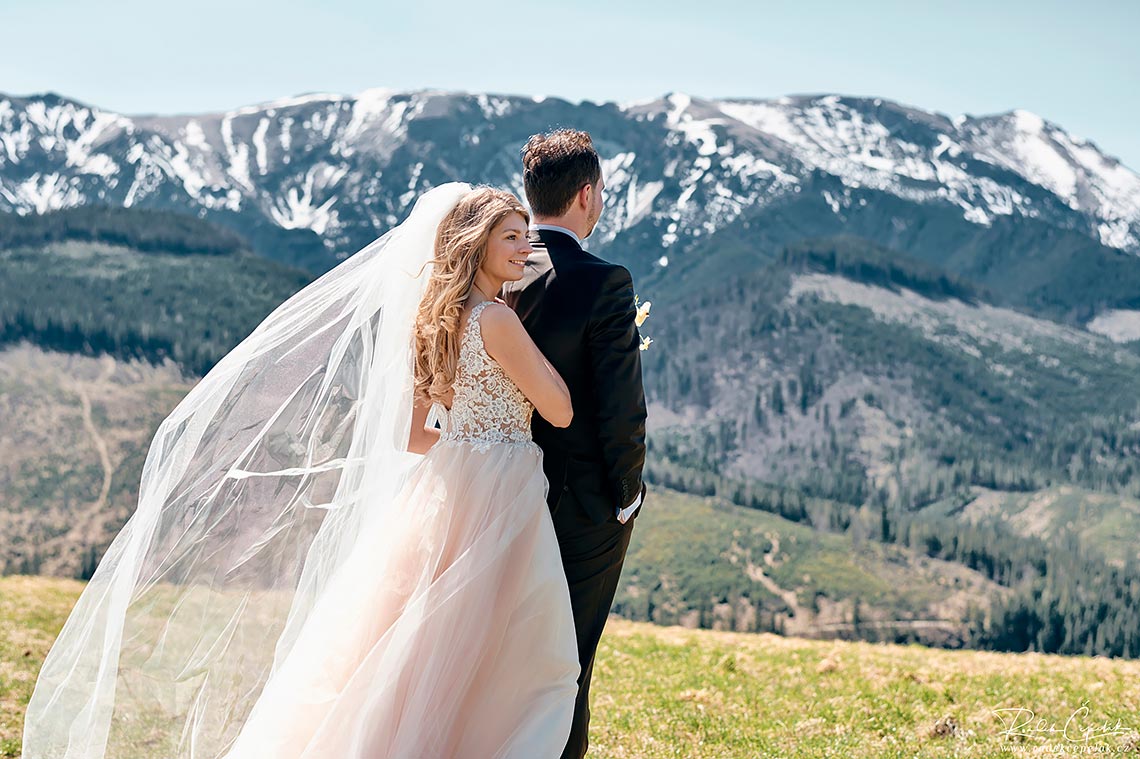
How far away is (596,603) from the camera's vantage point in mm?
6301

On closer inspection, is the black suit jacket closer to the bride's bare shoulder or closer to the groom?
the groom

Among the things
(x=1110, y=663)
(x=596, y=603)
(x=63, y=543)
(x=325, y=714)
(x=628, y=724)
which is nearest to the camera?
(x=325, y=714)

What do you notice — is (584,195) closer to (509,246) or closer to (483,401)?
(509,246)

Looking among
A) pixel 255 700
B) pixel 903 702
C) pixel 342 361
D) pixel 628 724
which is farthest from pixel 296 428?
pixel 903 702

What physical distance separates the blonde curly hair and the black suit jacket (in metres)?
0.35

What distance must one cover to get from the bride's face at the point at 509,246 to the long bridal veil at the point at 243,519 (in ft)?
1.61

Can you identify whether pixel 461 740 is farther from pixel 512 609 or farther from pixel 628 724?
pixel 628 724

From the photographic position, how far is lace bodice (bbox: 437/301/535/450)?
6.12m

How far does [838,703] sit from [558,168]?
6.54 metres

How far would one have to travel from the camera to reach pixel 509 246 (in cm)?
610

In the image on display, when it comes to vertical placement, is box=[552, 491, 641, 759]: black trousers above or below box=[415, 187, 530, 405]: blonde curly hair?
below

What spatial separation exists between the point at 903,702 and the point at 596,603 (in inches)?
208

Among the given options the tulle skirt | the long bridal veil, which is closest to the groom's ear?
the long bridal veil

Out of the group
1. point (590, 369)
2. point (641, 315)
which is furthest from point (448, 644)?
point (641, 315)
